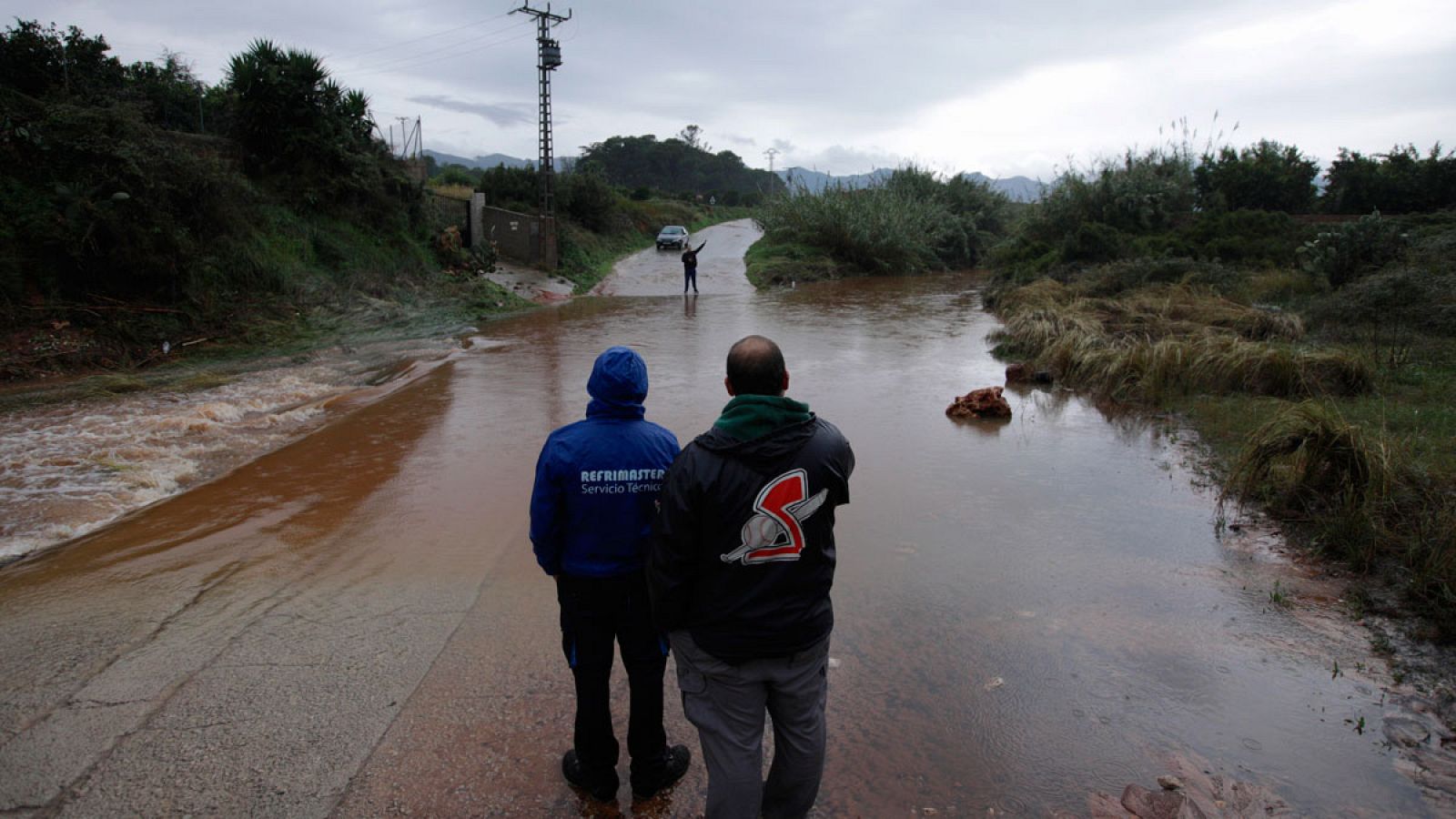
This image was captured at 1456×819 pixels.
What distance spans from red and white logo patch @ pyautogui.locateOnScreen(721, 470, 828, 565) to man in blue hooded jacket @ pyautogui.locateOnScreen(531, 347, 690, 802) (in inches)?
21.7

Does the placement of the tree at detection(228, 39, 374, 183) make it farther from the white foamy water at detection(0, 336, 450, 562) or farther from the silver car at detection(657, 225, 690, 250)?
the silver car at detection(657, 225, 690, 250)

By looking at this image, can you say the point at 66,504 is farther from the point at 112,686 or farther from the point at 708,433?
the point at 708,433

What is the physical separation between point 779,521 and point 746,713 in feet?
2.00

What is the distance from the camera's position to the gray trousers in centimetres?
249

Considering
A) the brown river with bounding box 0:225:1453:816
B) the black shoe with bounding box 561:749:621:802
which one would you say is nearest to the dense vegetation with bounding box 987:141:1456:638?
the brown river with bounding box 0:225:1453:816

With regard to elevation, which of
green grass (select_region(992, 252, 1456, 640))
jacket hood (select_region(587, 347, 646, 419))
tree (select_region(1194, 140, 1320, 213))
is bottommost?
green grass (select_region(992, 252, 1456, 640))

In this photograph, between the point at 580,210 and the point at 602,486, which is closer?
the point at 602,486

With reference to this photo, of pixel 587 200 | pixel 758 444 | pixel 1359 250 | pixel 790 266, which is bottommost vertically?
pixel 758 444

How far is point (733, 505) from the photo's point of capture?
2.38m

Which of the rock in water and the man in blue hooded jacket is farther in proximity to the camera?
the rock in water

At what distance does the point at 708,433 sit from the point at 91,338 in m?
13.5

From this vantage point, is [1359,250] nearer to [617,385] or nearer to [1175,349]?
[1175,349]

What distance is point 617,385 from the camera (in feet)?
9.32

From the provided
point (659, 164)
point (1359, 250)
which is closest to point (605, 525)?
point (1359, 250)
